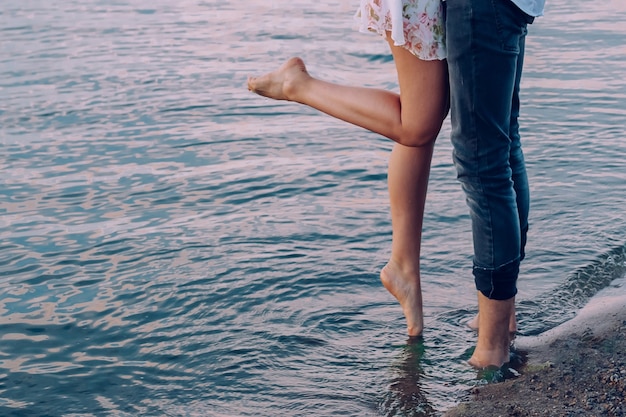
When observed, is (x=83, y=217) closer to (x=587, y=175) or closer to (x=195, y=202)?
(x=195, y=202)

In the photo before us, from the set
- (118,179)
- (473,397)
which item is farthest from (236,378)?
(118,179)

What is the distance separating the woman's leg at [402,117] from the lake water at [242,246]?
0.26m

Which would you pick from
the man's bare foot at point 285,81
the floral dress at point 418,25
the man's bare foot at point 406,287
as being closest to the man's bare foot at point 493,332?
the man's bare foot at point 406,287

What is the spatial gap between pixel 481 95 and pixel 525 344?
3.12 feet

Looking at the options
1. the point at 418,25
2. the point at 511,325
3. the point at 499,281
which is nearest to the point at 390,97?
the point at 418,25

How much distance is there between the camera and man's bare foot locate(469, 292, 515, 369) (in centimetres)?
278

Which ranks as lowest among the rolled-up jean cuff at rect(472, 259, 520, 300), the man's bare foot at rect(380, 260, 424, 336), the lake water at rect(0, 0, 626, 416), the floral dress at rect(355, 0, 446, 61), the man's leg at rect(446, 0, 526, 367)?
the lake water at rect(0, 0, 626, 416)

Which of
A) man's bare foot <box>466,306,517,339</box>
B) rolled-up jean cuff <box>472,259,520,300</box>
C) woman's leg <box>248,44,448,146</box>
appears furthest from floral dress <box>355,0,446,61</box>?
man's bare foot <box>466,306,517,339</box>

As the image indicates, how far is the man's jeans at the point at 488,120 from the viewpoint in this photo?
99.6 inches

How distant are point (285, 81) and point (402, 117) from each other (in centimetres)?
46

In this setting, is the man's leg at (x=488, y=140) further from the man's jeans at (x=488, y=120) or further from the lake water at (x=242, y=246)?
the lake water at (x=242, y=246)

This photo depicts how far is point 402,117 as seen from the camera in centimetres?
275

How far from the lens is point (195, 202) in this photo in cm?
484

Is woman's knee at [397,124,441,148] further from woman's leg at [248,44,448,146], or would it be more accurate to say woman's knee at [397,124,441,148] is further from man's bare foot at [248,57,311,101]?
man's bare foot at [248,57,311,101]
